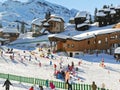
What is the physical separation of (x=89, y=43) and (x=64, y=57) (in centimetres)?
1065

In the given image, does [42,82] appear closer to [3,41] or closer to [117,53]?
[117,53]

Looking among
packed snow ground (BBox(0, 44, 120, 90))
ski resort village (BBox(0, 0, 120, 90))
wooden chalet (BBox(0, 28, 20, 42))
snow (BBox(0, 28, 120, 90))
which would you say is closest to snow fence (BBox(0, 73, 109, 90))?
ski resort village (BBox(0, 0, 120, 90))

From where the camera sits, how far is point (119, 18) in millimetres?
97875

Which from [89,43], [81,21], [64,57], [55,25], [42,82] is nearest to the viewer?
[42,82]

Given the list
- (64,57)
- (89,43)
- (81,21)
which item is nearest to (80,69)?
(64,57)

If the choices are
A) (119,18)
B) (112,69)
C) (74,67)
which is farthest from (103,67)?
(119,18)

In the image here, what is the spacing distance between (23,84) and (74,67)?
56.3 feet

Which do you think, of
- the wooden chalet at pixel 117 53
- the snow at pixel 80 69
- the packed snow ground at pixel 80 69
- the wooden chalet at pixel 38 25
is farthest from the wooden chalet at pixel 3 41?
the wooden chalet at pixel 117 53

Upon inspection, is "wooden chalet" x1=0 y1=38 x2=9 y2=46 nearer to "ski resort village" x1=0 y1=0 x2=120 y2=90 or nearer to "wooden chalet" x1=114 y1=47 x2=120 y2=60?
"ski resort village" x1=0 y1=0 x2=120 y2=90

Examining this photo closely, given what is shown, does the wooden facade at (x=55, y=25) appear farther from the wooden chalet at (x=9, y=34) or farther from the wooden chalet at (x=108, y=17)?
the wooden chalet at (x=108, y=17)

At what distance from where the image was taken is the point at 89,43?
248 ft

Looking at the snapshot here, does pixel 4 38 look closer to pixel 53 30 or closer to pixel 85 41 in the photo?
pixel 53 30

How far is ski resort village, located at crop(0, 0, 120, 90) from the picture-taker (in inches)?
1586

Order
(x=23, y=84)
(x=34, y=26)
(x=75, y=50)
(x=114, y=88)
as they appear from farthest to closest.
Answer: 1. (x=34, y=26)
2. (x=75, y=50)
3. (x=114, y=88)
4. (x=23, y=84)
